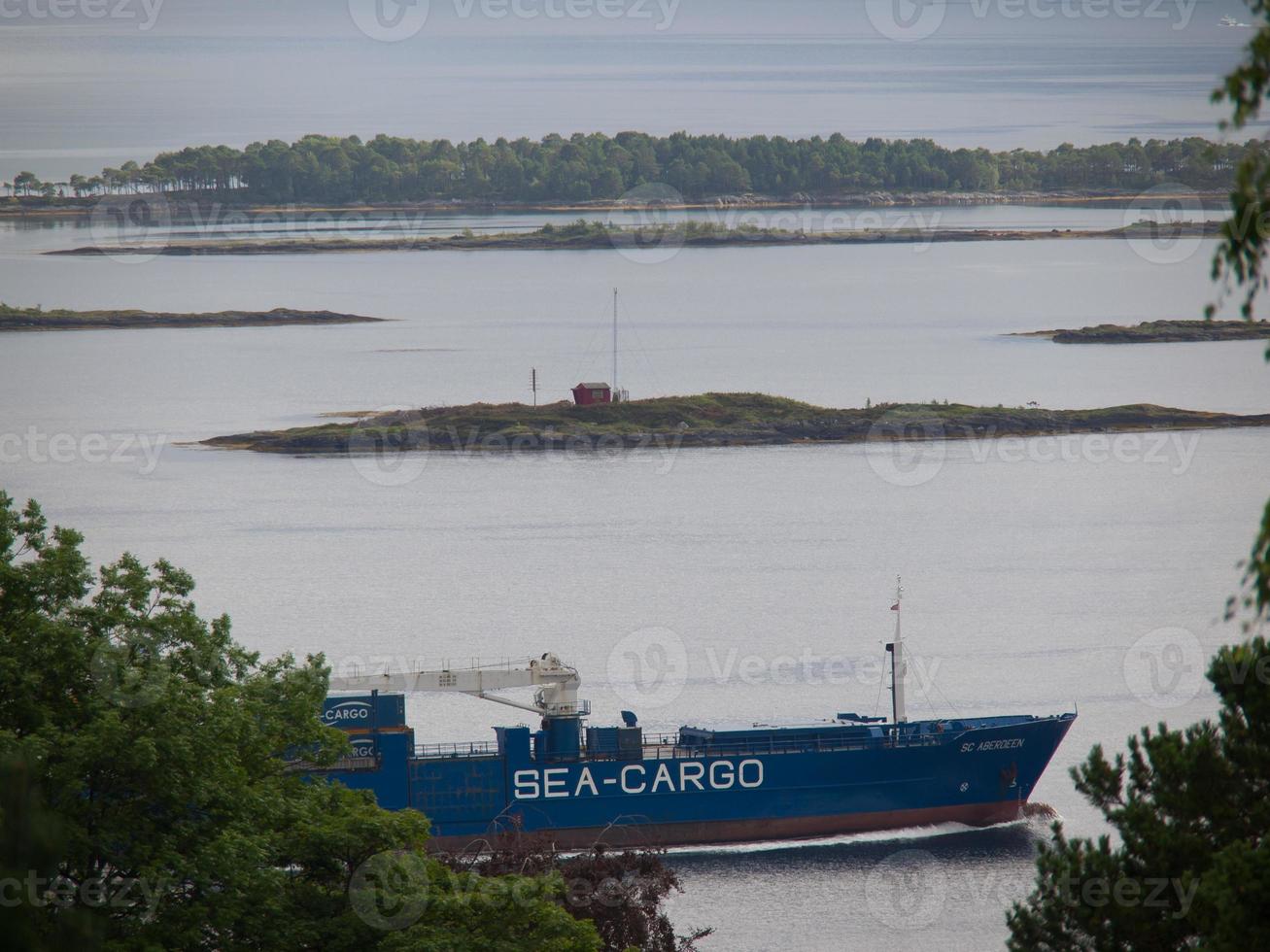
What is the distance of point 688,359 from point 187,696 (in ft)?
394

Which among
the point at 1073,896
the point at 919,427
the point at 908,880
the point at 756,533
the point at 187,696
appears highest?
the point at 919,427

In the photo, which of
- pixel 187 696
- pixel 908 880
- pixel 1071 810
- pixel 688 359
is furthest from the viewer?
pixel 688 359

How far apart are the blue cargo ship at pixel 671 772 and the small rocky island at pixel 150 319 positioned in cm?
12524

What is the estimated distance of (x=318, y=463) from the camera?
323ft

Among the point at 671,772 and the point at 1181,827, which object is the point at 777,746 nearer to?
the point at 671,772

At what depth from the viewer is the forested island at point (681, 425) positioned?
102 meters

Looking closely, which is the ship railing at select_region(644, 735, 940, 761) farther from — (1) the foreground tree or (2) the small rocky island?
(2) the small rocky island

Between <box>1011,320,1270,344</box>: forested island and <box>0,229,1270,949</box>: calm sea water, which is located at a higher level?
<box>1011,320,1270,344</box>: forested island

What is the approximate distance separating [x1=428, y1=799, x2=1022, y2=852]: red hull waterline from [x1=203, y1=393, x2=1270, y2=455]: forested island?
6304 centimetres

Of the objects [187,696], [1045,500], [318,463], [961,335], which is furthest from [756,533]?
[961,335]

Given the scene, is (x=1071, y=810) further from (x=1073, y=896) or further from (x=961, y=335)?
(x=961, y=335)

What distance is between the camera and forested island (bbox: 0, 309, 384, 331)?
510 feet

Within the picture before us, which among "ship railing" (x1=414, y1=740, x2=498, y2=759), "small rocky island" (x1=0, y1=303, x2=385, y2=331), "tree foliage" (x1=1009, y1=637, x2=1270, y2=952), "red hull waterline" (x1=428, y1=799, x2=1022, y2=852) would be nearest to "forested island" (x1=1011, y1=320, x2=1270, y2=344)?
"small rocky island" (x1=0, y1=303, x2=385, y2=331)

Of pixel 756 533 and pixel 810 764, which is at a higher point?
pixel 756 533
